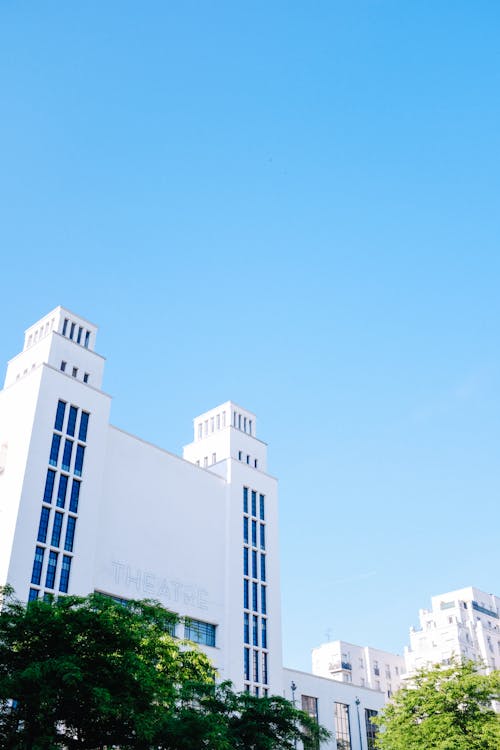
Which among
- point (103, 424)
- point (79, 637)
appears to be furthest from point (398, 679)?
point (79, 637)

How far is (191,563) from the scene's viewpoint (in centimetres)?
6228

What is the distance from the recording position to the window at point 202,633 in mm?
59750

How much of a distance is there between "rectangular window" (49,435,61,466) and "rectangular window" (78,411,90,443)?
221 cm

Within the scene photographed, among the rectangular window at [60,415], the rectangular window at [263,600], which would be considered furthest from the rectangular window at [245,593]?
the rectangular window at [60,415]

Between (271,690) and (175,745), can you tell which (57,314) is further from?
(175,745)

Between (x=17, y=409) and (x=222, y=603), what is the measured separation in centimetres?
2448

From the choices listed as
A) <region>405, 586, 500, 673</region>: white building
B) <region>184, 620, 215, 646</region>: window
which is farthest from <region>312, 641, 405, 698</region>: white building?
<region>184, 620, 215, 646</region>: window

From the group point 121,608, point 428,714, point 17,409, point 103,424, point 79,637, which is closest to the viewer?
point 79,637

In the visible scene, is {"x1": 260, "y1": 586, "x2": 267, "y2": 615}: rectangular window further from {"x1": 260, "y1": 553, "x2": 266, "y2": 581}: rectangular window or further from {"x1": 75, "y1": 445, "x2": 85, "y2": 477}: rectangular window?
{"x1": 75, "y1": 445, "x2": 85, "y2": 477}: rectangular window

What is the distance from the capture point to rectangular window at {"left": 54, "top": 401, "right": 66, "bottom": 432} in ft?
181

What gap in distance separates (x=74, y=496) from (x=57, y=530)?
3.26 m

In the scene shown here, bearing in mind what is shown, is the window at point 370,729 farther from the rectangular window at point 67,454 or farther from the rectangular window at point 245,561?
the rectangular window at point 67,454

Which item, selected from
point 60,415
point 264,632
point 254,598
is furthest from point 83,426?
point 264,632

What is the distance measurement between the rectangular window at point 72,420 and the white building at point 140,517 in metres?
0.08
